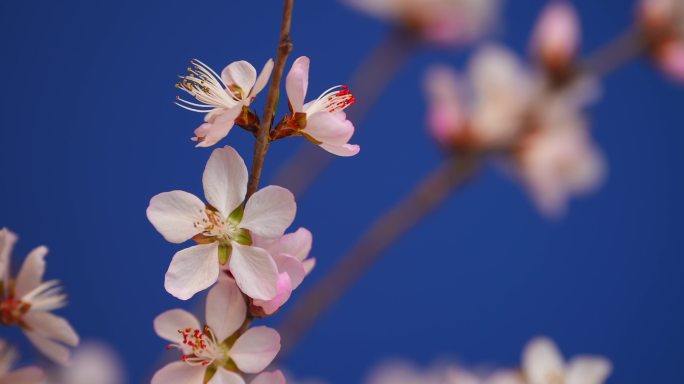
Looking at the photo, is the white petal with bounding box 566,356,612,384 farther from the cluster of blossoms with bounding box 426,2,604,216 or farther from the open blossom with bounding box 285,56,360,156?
the cluster of blossoms with bounding box 426,2,604,216

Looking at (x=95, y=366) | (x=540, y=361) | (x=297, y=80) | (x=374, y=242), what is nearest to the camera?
(x=297, y=80)

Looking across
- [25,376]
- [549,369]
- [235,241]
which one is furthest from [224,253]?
[549,369]

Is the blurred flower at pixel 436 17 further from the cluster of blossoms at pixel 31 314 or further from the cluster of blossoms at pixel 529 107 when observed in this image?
the cluster of blossoms at pixel 31 314

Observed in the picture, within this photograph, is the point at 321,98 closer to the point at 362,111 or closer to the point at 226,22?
the point at 362,111

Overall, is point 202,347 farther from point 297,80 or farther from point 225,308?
point 297,80

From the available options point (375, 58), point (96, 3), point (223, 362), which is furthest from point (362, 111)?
point (96, 3)

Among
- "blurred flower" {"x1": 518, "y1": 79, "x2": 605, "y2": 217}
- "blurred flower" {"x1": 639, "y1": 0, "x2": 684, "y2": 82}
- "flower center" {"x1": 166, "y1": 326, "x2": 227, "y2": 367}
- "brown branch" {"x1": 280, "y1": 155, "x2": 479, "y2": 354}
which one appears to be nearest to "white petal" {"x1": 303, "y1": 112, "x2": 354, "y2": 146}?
"flower center" {"x1": 166, "y1": 326, "x2": 227, "y2": 367}

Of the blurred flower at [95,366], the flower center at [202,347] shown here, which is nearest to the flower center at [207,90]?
the flower center at [202,347]
